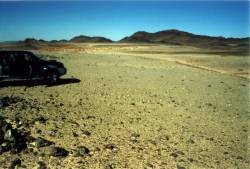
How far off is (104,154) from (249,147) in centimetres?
338

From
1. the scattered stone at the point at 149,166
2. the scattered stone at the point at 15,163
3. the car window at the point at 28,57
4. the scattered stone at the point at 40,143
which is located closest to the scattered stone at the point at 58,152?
the scattered stone at the point at 40,143

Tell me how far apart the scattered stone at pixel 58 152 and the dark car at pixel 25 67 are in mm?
8658

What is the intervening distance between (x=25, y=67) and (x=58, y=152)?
30.3 feet

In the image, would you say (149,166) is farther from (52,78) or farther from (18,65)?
(52,78)

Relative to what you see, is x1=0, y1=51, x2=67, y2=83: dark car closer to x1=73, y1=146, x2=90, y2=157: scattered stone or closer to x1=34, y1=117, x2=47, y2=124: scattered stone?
x1=34, y1=117, x2=47, y2=124: scattered stone

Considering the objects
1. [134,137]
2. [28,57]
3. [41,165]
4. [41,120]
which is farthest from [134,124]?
[28,57]

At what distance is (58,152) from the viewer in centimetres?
718

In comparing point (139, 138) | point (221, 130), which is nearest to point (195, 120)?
point (221, 130)

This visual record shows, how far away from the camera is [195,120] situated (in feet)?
34.3

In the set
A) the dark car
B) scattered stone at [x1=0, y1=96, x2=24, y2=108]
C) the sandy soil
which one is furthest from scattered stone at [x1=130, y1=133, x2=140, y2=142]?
the dark car

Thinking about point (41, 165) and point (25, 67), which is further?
point (25, 67)

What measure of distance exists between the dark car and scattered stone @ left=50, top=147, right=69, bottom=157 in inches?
341

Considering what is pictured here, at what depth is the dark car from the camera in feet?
49.8

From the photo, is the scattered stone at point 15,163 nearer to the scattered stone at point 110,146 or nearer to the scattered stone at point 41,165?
the scattered stone at point 41,165
